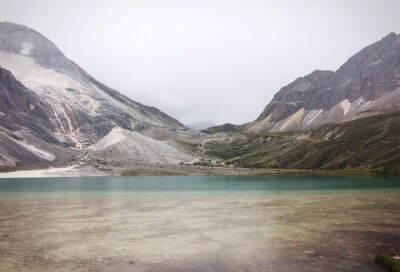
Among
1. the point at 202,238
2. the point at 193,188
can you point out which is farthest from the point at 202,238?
the point at 193,188

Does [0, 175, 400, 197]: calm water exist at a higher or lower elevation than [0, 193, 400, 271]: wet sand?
higher

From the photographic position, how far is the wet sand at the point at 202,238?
24750 mm

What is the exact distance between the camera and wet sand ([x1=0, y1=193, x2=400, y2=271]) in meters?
24.8

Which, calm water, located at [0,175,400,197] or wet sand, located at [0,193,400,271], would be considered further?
calm water, located at [0,175,400,197]

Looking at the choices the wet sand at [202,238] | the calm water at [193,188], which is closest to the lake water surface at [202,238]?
the wet sand at [202,238]

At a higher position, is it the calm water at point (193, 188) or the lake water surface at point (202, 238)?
the calm water at point (193, 188)

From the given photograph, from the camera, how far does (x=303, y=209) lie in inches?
1970

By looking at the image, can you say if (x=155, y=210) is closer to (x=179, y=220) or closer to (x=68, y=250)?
(x=179, y=220)

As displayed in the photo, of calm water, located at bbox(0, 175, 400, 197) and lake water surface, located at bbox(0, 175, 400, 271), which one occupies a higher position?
calm water, located at bbox(0, 175, 400, 197)

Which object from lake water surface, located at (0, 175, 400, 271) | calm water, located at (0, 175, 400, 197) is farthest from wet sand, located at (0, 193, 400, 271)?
calm water, located at (0, 175, 400, 197)

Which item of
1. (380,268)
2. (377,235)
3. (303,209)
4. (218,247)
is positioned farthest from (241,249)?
(303,209)

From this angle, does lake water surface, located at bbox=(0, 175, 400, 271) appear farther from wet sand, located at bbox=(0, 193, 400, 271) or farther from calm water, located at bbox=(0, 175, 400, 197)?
calm water, located at bbox=(0, 175, 400, 197)

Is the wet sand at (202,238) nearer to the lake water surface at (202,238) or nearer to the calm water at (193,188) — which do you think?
the lake water surface at (202,238)

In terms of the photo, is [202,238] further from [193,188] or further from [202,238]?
[193,188]
